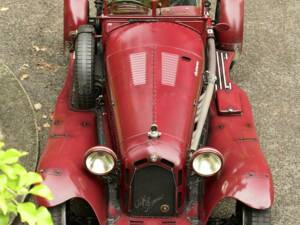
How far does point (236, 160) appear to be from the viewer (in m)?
5.25

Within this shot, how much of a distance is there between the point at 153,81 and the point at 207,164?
3.10 ft

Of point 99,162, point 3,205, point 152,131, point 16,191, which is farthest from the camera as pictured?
point 99,162

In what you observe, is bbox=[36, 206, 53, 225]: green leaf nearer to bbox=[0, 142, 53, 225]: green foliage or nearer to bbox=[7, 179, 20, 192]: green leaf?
bbox=[0, 142, 53, 225]: green foliage

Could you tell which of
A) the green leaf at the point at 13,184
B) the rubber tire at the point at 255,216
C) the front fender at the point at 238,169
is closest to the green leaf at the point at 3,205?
the green leaf at the point at 13,184

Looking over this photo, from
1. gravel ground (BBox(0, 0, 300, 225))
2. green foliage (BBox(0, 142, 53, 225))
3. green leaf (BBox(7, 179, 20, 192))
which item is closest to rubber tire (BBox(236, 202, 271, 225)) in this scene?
gravel ground (BBox(0, 0, 300, 225))

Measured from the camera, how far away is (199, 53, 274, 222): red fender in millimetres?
4922

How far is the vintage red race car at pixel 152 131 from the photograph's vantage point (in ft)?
16.2

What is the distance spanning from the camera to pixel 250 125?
5.85m

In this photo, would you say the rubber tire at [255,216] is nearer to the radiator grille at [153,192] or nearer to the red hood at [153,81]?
the radiator grille at [153,192]

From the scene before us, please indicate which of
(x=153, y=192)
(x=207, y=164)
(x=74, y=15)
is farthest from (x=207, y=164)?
(x=74, y=15)

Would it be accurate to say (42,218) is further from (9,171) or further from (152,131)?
(152,131)

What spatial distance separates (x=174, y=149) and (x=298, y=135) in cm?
259

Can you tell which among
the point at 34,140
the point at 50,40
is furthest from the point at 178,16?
the point at 50,40

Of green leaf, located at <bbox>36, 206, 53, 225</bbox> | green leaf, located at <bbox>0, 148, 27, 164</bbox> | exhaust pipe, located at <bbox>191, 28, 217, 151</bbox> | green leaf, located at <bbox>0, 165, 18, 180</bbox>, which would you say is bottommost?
green leaf, located at <bbox>36, 206, 53, 225</bbox>
